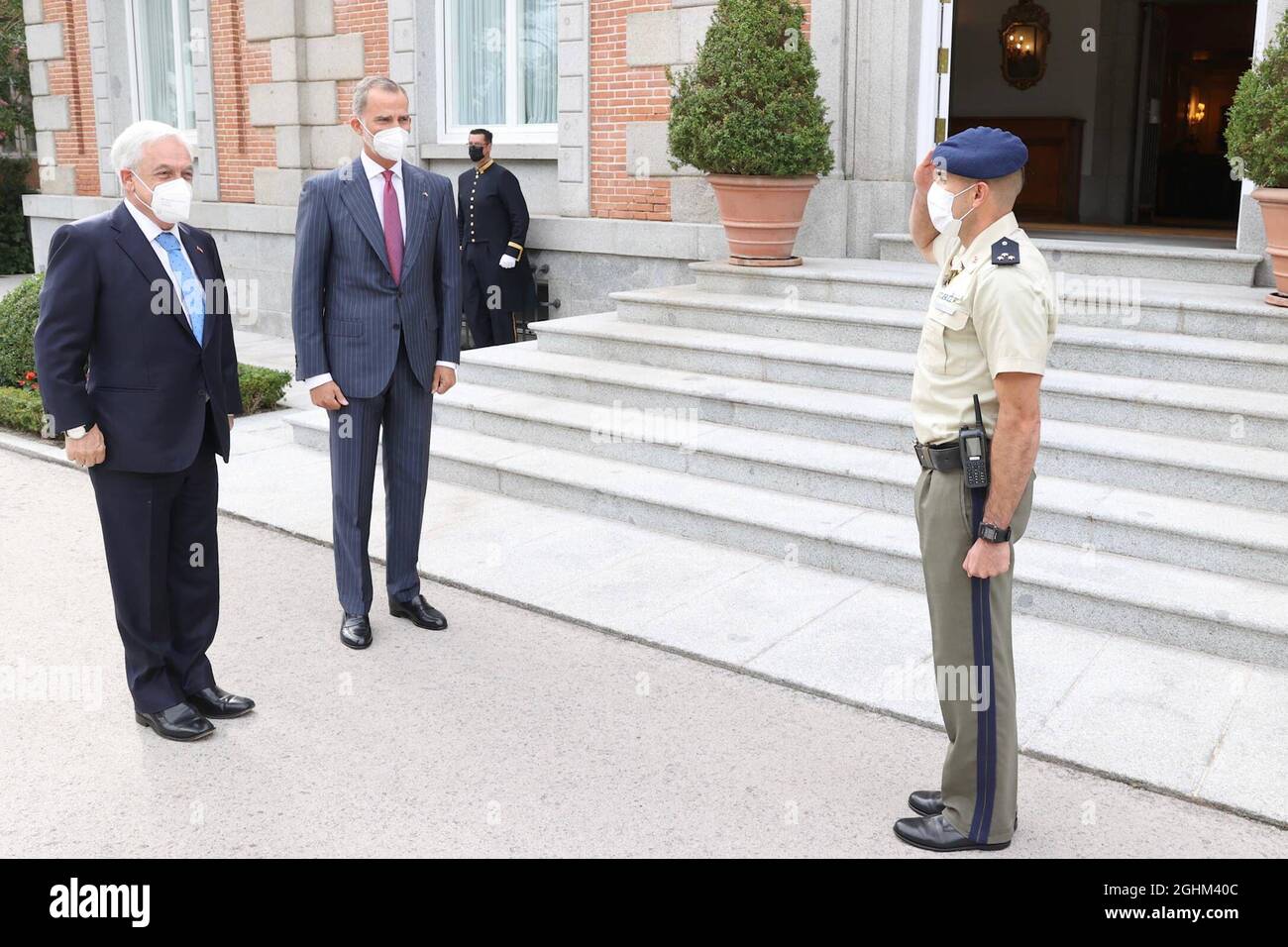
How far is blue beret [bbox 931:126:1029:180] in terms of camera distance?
3.34 meters

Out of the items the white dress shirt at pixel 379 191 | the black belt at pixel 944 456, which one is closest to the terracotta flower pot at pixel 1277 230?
the black belt at pixel 944 456

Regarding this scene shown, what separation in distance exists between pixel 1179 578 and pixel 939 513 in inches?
98.1

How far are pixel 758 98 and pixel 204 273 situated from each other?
17.3 feet

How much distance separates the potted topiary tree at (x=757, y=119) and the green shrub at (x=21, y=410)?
204 inches

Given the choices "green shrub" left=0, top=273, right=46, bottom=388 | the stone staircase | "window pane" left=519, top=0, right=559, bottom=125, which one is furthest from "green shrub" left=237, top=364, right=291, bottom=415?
"window pane" left=519, top=0, right=559, bottom=125

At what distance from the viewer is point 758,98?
8695mm

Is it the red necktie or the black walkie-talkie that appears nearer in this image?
the black walkie-talkie

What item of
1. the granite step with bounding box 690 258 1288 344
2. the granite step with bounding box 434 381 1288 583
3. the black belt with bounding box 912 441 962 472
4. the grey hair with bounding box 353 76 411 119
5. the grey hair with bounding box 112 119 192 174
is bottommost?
the granite step with bounding box 434 381 1288 583

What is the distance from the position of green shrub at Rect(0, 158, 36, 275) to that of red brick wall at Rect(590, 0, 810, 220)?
1658 centimetres

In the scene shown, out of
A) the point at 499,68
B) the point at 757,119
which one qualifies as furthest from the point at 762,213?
the point at 499,68

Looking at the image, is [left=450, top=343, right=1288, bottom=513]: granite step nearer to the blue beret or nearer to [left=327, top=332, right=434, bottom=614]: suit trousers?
[left=327, top=332, right=434, bottom=614]: suit trousers

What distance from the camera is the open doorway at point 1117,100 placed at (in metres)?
15.3

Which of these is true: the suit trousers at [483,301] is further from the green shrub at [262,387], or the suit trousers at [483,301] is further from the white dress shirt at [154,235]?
the white dress shirt at [154,235]

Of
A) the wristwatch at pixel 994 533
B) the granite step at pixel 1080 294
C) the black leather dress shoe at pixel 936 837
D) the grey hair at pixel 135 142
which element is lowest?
the black leather dress shoe at pixel 936 837
